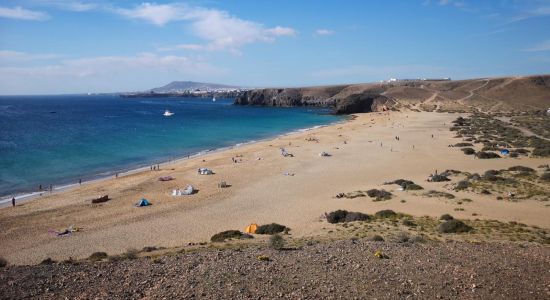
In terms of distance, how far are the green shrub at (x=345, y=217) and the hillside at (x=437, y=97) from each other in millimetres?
92352

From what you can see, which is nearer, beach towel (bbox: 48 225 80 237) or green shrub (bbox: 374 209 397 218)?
beach towel (bbox: 48 225 80 237)

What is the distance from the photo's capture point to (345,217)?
77.0ft

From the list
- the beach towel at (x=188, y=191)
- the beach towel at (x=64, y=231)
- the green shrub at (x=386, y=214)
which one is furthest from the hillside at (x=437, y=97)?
the beach towel at (x=64, y=231)

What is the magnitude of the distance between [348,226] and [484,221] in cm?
685

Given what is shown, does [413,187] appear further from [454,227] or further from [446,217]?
[454,227]

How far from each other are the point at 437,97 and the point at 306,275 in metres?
128

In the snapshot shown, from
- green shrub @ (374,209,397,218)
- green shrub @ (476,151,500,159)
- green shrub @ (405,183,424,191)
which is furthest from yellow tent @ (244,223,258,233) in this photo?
green shrub @ (476,151,500,159)

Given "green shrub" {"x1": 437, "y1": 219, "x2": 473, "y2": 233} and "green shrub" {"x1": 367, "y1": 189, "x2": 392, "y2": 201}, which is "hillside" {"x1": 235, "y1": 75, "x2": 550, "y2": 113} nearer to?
"green shrub" {"x1": 367, "y1": 189, "x2": 392, "y2": 201}

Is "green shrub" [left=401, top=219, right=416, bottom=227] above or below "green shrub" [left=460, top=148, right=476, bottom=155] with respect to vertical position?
below

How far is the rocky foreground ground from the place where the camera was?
37.4ft

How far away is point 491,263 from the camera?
1342cm

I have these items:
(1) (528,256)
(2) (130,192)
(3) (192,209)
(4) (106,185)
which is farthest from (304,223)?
(4) (106,185)

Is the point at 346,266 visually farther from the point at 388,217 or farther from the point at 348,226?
the point at 388,217

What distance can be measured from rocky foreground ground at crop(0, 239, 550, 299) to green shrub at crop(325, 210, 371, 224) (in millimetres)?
7664
